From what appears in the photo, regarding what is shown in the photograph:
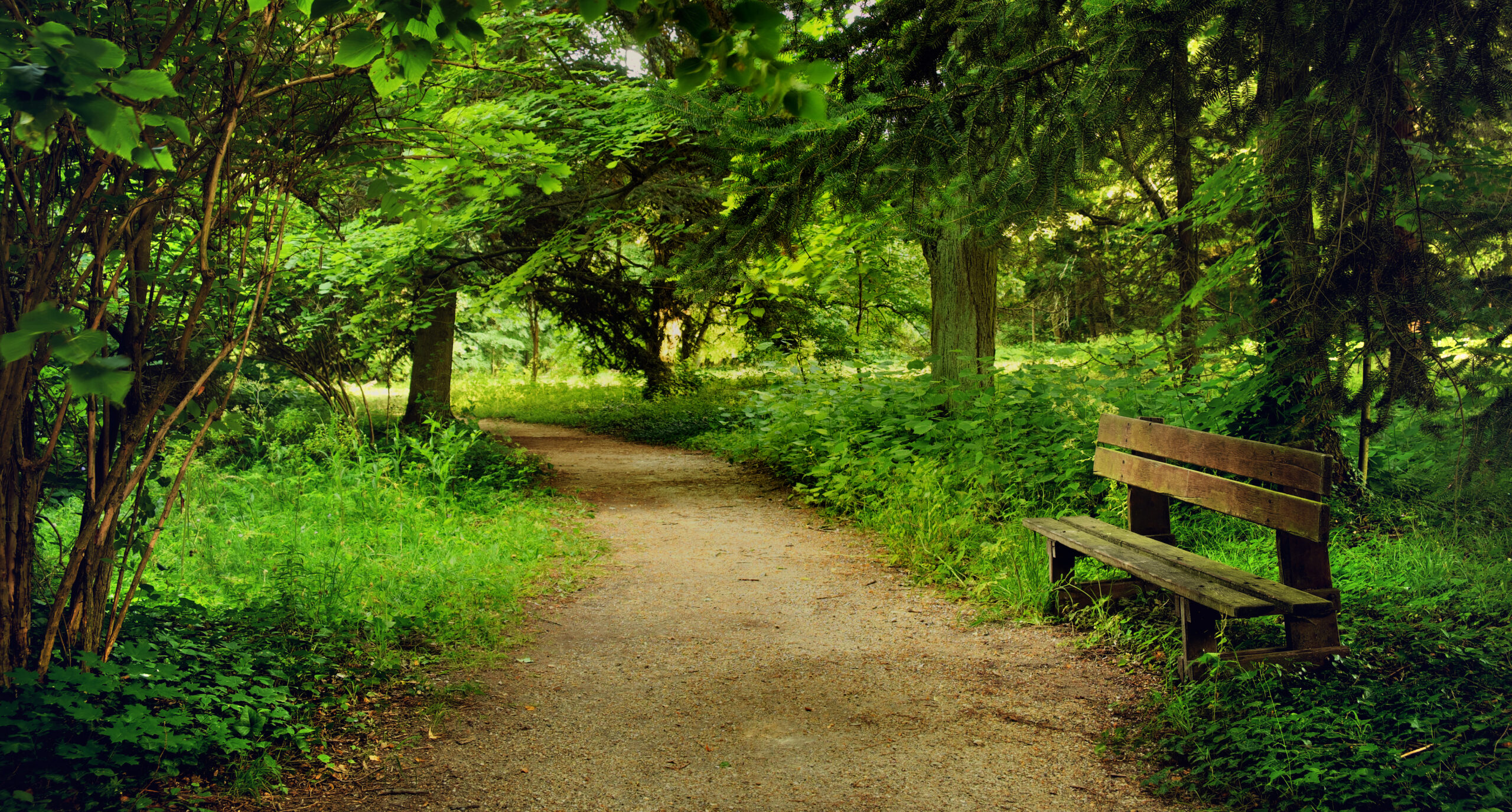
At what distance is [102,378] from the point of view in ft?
5.79

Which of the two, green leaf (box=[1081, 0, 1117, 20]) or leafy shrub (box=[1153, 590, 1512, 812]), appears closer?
leafy shrub (box=[1153, 590, 1512, 812])

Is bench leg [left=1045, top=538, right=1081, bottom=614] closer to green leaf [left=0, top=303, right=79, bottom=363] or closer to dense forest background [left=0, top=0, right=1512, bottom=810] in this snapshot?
dense forest background [left=0, top=0, right=1512, bottom=810]

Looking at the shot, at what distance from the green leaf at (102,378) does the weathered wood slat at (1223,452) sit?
165 inches

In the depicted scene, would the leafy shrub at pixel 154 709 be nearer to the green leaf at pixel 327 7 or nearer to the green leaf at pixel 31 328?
the green leaf at pixel 31 328

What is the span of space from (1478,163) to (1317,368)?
246 cm

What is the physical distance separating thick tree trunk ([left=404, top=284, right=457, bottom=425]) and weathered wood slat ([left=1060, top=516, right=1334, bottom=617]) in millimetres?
9991

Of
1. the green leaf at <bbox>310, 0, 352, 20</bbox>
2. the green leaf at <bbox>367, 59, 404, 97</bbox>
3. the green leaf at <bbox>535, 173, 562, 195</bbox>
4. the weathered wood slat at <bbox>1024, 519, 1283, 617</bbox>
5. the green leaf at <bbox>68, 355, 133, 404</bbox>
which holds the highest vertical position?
the green leaf at <bbox>367, 59, 404, 97</bbox>

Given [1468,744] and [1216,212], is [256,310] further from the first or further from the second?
[1216,212]

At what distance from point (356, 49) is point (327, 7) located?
0.37 metres

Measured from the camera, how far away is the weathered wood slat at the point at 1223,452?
149 inches

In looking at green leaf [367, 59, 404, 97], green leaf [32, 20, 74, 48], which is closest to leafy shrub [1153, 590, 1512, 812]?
green leaf [367, 59, 404, 97]

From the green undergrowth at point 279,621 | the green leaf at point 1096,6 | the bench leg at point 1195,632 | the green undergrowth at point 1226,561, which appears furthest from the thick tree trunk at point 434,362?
the bench leg at point 1195,632

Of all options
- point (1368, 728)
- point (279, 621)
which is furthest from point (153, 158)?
point (1368, 728)

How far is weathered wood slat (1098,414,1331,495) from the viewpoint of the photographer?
3.79 m
